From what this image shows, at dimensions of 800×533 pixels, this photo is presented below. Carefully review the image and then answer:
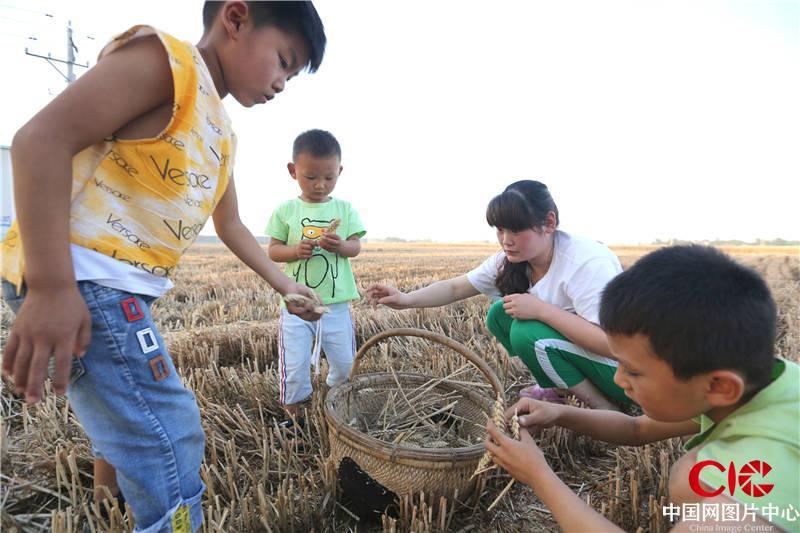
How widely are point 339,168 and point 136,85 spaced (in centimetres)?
164

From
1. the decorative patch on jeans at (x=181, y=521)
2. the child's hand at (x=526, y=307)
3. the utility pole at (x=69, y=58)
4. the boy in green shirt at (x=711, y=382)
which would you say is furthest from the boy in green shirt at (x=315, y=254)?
the utility pole at (x=69, y=58)

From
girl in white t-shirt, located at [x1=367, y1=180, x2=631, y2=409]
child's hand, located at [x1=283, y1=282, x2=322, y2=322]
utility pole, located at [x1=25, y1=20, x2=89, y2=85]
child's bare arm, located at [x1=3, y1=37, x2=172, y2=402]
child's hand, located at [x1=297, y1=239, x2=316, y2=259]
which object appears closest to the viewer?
child's bare arm, located at [x1=3, y1=37, x2=172, y2=402]

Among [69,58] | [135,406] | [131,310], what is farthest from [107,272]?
[69,58]

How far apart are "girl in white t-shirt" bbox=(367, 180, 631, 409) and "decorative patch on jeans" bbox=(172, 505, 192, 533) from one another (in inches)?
56.8

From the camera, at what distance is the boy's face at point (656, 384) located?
1.11 meters

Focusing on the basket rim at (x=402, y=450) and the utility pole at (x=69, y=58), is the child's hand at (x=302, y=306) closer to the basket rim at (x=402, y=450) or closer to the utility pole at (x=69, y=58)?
the basket rim at (x=402, y=450)

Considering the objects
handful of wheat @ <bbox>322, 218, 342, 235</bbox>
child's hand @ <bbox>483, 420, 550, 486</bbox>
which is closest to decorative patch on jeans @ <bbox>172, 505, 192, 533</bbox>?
child's hand @ <bbox>483, 420, 550, 486</bbox>

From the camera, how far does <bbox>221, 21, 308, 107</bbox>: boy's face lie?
119cm

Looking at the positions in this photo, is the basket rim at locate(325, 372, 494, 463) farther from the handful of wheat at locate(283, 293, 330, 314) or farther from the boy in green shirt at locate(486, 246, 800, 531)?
the handful of wheat at locate(283, 293, 330, 314)

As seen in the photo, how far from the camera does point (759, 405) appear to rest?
1092mm

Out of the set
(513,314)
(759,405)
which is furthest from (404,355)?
(759,405)

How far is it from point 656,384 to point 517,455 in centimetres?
41

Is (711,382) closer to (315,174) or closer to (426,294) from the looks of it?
(426,294)

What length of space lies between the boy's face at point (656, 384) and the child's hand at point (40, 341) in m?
1.29
